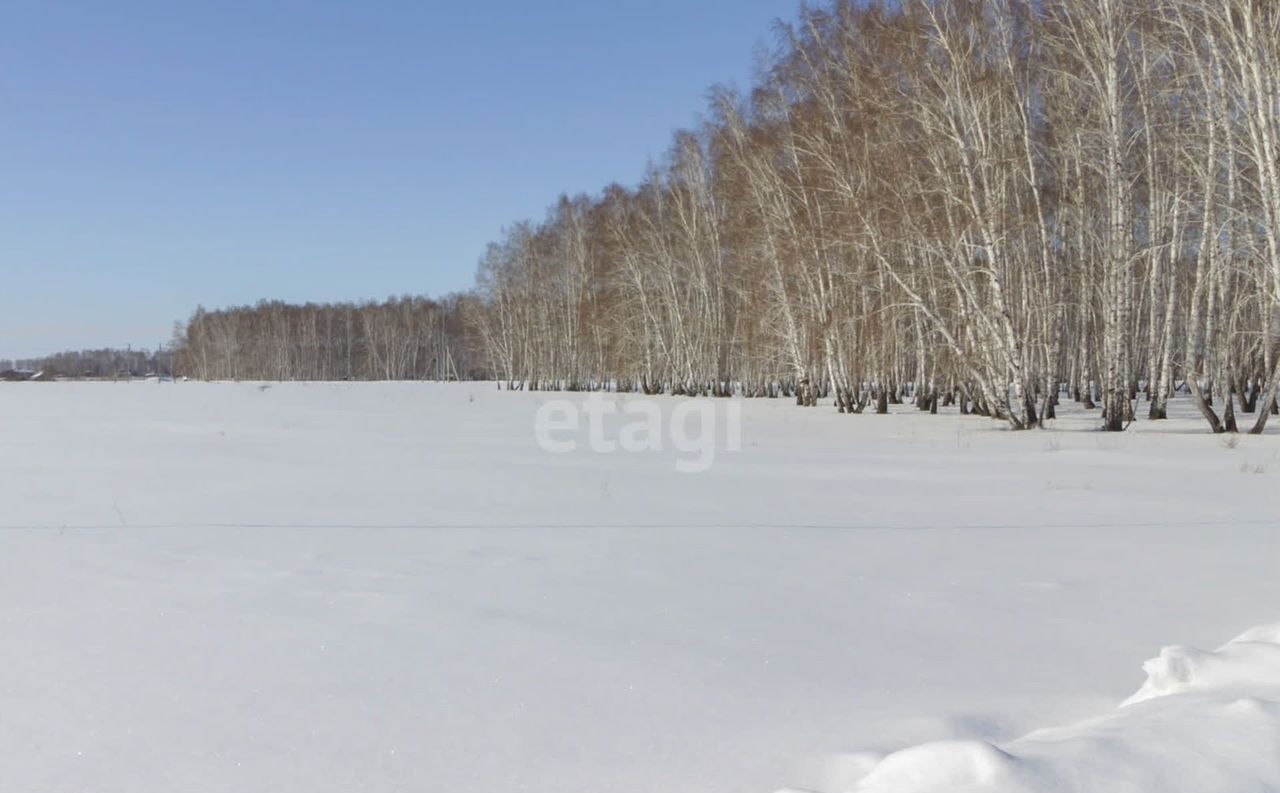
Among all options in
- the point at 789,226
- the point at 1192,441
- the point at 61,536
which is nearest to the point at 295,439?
the point at 61,536

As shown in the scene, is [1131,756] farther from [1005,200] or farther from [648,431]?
[1005,200]

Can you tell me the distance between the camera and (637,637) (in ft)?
11.0

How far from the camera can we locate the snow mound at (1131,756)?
1.83 meters

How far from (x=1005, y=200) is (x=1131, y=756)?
14.6m

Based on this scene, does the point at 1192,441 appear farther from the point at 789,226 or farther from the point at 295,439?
the point at 295,439

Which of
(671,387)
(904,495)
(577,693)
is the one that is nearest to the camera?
(577,693)

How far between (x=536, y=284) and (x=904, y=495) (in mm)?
37961

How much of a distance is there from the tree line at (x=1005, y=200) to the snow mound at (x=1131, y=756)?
35.7 ft

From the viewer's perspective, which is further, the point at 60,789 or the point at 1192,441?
the point at 1192,441

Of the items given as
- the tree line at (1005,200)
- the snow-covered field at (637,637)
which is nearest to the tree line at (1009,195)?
the tree line at (1005,200)

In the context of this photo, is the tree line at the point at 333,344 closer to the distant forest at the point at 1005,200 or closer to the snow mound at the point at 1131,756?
the distant forest at the point at 1005,200

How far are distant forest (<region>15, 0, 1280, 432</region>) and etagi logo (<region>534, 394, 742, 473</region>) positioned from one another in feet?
8.93

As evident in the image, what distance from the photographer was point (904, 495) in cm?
718

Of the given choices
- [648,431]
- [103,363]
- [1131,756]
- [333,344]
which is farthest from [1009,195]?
[103,363]
